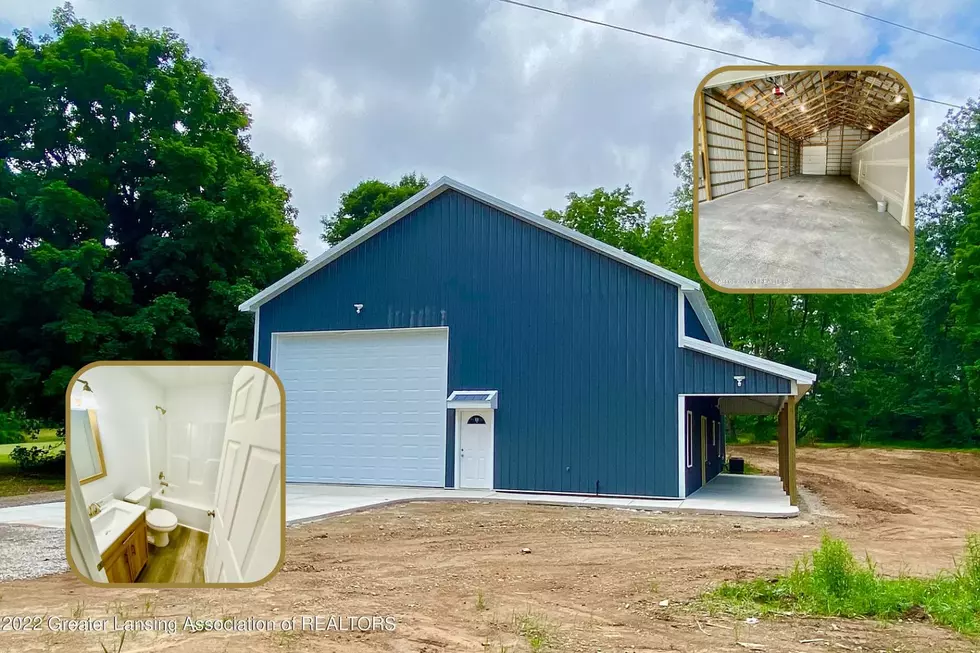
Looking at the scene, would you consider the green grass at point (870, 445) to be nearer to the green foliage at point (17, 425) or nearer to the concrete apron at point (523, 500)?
the concrete apron at point (523, 500)

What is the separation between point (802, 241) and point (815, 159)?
0.66m

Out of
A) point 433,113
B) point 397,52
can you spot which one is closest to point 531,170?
point 433,113

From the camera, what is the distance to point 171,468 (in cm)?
166

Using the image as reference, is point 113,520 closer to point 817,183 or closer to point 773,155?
point 773,155

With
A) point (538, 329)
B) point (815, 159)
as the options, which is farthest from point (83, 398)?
point (538, 329)

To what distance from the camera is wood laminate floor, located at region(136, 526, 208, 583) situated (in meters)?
1.75

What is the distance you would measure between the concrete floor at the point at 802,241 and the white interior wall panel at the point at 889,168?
0.18 ft

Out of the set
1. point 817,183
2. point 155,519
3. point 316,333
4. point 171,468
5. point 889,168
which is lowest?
point 155,519

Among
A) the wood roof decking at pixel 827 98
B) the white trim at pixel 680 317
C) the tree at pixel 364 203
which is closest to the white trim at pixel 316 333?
the white trim at pixel 680 317

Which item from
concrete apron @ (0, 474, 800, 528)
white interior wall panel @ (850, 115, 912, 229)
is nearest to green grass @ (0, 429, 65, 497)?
concrete apron @ (0, 474, 800, 528)

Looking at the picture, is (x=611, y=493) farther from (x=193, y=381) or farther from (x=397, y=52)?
(x=193, y=381)

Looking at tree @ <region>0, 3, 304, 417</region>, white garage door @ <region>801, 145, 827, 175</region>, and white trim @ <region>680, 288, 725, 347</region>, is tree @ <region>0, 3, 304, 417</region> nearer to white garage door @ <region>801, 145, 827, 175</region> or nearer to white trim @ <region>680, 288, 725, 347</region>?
white trim @ <region>680, 288, 725, 347</region>

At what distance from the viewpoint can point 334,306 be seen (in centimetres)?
1594

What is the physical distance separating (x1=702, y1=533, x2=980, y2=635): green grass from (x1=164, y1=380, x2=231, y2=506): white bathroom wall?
4.60 metres
